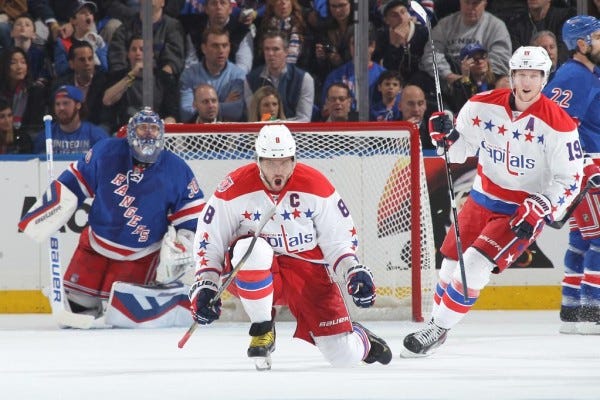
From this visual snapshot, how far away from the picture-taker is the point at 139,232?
22.1 ft

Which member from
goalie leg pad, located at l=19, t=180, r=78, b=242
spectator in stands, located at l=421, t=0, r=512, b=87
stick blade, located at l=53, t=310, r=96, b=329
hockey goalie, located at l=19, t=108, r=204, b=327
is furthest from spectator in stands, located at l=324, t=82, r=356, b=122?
stick blade, located at l=53, t=310, r=96, b=329

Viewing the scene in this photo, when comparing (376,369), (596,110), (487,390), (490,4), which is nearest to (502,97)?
(596,110)

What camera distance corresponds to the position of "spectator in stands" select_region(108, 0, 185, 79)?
25.3 ft

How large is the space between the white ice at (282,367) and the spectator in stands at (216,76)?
1437 mm

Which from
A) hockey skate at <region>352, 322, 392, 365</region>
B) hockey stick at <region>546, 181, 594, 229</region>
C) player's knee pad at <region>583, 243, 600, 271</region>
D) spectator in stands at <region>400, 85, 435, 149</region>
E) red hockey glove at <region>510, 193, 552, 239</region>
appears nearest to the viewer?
hockey skate at <region>352, 322, 392, 365</region>

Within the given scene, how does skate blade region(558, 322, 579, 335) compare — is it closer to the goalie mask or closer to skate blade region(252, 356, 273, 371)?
skate blade region(252, 356, 273, 371)

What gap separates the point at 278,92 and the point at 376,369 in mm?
2926

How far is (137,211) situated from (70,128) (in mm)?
1026

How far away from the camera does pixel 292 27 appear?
7.91 metres

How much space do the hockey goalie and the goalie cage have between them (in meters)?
0.37

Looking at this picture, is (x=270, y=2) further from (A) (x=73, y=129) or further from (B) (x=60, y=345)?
(B) (x=60, y=345)

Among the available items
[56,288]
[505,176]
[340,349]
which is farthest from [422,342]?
[56,288]

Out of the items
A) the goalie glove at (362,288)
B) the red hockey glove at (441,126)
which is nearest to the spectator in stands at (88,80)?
the red hockey glove at (441,126)

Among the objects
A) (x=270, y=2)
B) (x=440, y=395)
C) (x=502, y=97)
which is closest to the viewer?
(x=440, y=395)
